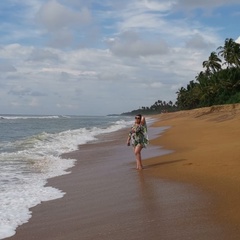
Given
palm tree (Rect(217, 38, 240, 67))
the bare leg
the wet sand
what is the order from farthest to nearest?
palm tree (Rect(217, 38, 240, 67)) < the bare leg < the wet sand

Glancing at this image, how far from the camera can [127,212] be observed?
18.4 feet

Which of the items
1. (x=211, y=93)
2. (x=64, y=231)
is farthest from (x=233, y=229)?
(x=211, y=93)

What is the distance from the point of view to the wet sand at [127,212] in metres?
4.63

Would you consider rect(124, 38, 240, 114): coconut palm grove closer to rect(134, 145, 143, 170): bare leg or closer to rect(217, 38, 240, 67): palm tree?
rect(217, 38, 240, 67): palm tree

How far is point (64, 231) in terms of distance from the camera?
5.01 m

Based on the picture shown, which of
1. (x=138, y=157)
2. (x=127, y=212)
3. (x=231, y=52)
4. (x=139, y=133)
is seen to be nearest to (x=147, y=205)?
(x=127, y=212)

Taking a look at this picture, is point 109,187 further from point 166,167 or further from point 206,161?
point 206,161

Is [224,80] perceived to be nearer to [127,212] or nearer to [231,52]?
[231,52]

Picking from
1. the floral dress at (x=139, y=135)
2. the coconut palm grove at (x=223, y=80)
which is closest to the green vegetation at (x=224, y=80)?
the coconut palm grove at (x=223, y=80)

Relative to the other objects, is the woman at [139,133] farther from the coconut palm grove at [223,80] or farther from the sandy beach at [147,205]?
the coconut palm grove at [223,80]

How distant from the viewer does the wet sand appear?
15.2ft

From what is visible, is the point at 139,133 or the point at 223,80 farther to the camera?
the point at 223,80

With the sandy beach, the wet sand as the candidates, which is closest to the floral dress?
the sandy beach

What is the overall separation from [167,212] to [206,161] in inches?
187
